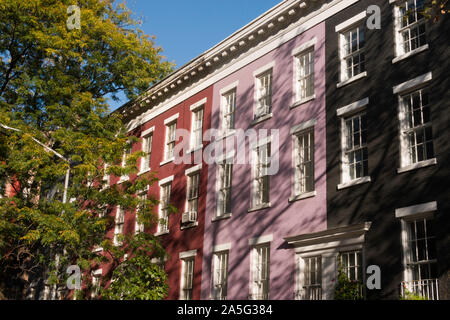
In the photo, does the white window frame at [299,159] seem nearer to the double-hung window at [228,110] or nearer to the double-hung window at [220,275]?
the double-hung window at [228,110]

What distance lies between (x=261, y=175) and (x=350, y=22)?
6627mm

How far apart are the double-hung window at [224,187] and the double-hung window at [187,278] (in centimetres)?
273

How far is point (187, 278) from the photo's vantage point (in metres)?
25.9

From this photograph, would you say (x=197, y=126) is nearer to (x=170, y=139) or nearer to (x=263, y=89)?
(x=170, y=139)

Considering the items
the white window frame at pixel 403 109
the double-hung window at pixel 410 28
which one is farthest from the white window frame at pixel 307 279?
the double-hung window at pixel 410 28

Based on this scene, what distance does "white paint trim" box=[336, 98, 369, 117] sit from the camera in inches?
755

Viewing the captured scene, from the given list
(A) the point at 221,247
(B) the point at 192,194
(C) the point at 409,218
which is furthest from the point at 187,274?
(C) the point at 409,218

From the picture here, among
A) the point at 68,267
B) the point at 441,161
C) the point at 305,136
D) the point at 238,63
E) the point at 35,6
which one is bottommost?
the point at 68,267

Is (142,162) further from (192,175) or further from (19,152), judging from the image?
(19,152)

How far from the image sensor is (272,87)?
23.7m

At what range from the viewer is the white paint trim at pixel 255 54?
21.9 metres
